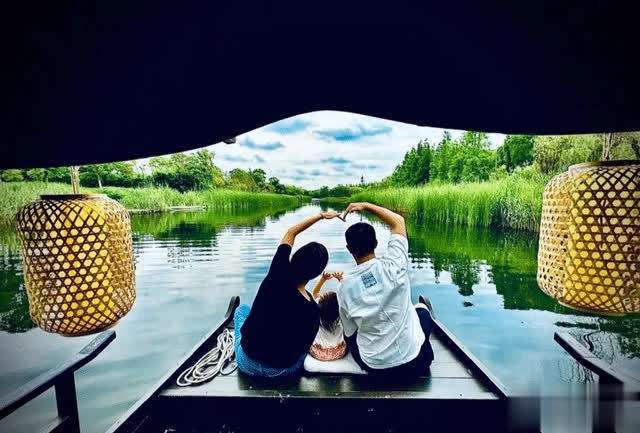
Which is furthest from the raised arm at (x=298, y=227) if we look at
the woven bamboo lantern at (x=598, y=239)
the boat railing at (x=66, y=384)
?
the woven bamboo lantern at (x=598, y=239)

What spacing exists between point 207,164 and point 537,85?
35292 millimetres

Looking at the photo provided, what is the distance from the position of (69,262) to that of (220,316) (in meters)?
4.50

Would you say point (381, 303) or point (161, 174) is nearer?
point (381, 303)

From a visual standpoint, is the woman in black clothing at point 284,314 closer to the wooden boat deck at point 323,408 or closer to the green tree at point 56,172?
the wooden boat deck at point 323,408

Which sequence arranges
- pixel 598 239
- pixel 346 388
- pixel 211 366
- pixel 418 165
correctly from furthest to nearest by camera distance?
pixel 418 165 < pixel 211 366 < pixel 346 388 < pixel 598 239

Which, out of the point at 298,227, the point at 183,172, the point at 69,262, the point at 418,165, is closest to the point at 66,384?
the point at 69,262

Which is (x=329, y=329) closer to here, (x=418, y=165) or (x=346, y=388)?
(x=346, y=388)

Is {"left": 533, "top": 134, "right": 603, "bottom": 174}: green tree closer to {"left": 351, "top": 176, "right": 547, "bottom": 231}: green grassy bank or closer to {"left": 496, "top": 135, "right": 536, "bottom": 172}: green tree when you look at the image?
{"left": 351, "top": 176, "right": 547, "bottom": 231}: green grassy bank

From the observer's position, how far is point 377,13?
0.72 m

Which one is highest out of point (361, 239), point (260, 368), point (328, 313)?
point (361, 239)

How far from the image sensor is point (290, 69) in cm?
84

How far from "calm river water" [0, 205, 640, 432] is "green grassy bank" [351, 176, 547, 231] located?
2.67 feet

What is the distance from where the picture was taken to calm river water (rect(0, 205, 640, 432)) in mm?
3467

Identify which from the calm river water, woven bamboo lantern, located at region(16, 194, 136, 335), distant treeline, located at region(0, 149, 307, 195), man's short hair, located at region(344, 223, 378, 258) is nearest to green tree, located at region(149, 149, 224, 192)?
distant treeline, located at region(0, 149, 307, 195)
